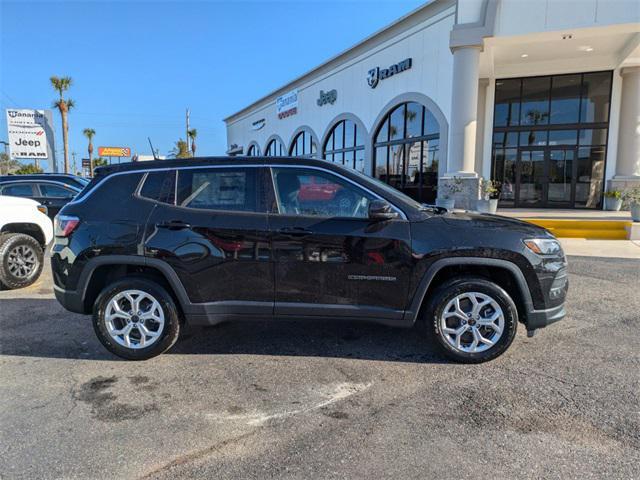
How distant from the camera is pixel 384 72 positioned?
1972 cm

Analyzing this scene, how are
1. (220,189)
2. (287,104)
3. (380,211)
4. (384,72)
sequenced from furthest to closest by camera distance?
1. (287,104)
2. (384,72)
3. (220,189)
4. (380,211)

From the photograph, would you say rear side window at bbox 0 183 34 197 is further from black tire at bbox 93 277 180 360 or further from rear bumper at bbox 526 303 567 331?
rear bumper at bbox 526 303 567 331

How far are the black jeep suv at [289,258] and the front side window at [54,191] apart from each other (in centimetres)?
839

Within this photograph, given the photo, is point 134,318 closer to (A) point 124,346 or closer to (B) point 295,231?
(A) point 124,346

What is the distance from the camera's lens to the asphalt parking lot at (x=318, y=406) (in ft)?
7.90

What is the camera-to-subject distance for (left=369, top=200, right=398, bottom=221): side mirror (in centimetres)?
346

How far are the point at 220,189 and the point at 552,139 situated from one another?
16.3 metres

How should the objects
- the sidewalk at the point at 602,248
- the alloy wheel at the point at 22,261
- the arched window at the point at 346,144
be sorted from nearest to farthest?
the alloy wheel at the point at 22,261 → the sidewalk at the point at 602,248 → the arched window at the point at 346,144

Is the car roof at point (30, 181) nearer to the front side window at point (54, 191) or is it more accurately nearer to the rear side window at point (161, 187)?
the front side window at point (54, 191)

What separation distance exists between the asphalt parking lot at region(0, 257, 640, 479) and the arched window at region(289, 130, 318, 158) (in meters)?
25.0

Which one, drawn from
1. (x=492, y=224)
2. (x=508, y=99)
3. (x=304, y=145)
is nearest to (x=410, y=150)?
(x=508, y=99)

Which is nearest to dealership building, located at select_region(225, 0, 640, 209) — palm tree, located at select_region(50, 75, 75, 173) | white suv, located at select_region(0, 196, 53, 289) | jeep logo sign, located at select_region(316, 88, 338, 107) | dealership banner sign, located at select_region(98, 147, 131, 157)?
jeep logo sign, located at select_region(316, 88, 338, 107)

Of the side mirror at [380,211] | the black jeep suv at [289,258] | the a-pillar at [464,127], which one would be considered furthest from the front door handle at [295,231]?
the a-pillar at [464,127]

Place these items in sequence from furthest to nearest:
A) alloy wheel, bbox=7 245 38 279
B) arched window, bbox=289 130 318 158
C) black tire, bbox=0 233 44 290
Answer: arched window, bbox=289 130 318 158
alloy wheel, bbox=7 245 38 279
black tire, bbox=0 233 44 290
